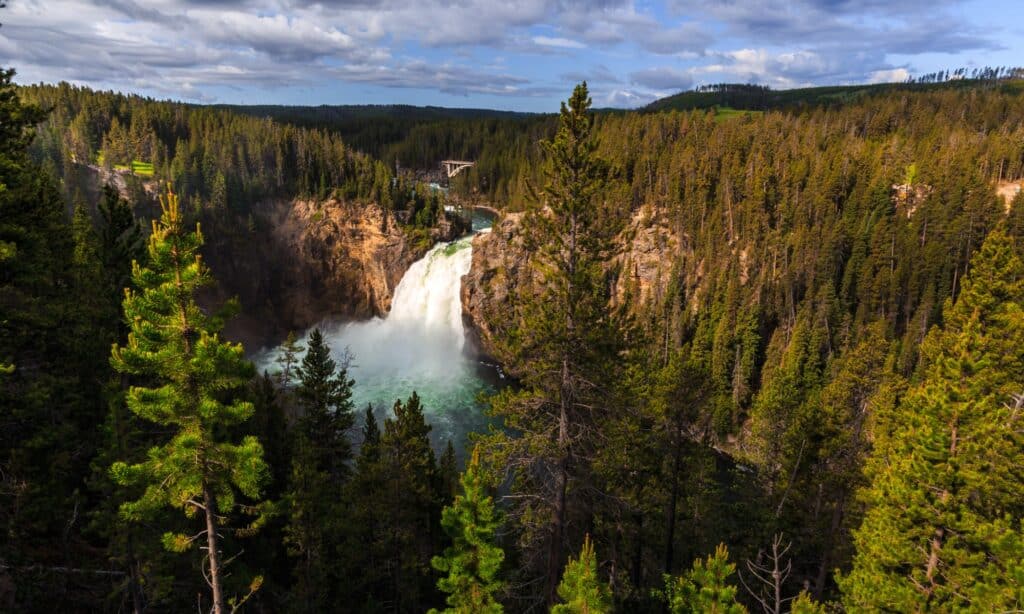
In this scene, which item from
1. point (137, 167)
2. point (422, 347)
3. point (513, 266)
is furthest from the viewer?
point (137, 167)

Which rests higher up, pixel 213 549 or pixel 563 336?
pixel 563 336

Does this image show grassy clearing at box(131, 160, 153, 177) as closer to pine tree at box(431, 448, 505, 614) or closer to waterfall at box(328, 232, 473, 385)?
waterfall at box(328, 232, 473, 385)

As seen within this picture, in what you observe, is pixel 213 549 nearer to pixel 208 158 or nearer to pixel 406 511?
pixel 406 511

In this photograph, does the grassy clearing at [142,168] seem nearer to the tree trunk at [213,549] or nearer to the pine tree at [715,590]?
the tree trunk at [213,549]

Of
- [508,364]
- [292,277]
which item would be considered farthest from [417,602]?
[292,277]

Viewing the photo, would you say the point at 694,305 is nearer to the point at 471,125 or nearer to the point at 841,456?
the point at 841,456

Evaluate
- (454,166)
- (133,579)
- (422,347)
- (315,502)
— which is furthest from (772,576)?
(454,166)

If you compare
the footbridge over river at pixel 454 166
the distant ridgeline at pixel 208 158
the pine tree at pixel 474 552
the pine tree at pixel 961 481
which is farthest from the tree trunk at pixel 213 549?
the footbridge over river at pixel 454 166

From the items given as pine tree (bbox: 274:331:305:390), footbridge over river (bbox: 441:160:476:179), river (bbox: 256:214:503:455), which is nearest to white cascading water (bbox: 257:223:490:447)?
river (bbox: 256:214:503:455)
